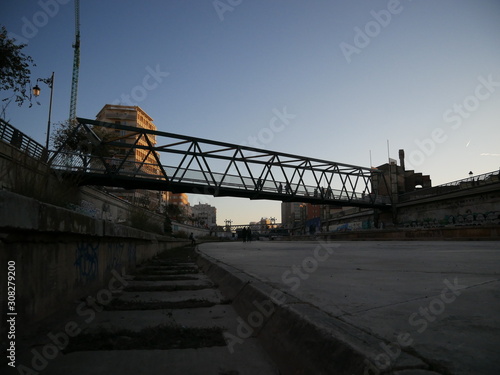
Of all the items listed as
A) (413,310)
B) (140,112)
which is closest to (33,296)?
(413,310)

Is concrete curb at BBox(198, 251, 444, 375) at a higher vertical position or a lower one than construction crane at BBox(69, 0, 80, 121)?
lower

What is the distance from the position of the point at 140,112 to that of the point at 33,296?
3686 inches

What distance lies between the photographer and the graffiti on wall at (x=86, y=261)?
3439mm

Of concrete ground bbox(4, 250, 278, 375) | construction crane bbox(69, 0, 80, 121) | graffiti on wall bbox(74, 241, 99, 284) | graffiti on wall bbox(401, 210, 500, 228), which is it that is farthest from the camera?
construction crane bbox(69, 0, 80, 121)

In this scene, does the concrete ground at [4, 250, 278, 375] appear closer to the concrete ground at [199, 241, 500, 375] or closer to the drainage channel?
the drainage channel

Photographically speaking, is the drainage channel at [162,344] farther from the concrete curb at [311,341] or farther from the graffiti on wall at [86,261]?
the graffiti on wall at [86,261]

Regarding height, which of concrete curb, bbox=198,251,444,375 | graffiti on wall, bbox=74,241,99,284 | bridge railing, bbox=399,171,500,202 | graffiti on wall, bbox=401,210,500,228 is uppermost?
bridge railing, bbox=399,171,500,202

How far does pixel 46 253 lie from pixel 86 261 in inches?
45.7

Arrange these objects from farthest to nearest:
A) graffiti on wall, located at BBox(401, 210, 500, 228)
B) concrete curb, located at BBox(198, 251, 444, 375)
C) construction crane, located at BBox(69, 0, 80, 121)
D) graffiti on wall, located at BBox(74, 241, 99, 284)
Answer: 1. construction crane, located at BBox(69, 0, 80, 121)
2. graffiti on wall, located at BBox(401, 210, 500, 228)
3. graffiti on wall, located at BBox(74, 241, 99, 284)
4. concrete curb, located at BBox(198, 251, 444, 375)

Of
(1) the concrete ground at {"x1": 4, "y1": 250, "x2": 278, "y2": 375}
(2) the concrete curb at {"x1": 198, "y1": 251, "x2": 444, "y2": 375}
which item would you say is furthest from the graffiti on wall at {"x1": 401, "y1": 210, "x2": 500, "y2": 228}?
(1) the concrete ground at {"x1": 4, "y1": 250, "x2": 278, "y2": 375}

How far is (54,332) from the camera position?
238cm

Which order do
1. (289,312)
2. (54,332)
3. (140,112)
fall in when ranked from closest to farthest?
(289,312)
(54,332)
(140,112)

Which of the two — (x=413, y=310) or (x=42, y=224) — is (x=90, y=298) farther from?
(x=413, y=310)

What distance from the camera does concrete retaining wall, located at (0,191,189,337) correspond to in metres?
2.03
